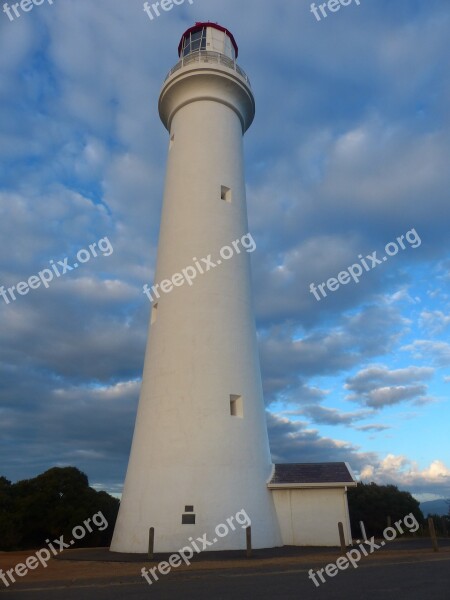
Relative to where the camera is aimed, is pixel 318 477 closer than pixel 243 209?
Yes

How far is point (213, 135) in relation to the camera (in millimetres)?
20234

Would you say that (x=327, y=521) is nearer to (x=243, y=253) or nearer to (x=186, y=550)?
(x=186, y=550)

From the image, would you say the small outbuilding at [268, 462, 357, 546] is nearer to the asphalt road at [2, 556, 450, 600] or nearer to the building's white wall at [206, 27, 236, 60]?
the asphalt road at [2, 556, 450, 600]

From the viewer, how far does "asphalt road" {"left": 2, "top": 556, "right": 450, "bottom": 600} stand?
823cm

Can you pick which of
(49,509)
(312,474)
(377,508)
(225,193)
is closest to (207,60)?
(225,193)

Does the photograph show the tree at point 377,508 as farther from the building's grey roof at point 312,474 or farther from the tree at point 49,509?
the building's grey roof at point 312,474

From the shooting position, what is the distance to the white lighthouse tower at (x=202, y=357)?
15.3 m

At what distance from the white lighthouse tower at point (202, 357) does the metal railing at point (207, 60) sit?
0.06m

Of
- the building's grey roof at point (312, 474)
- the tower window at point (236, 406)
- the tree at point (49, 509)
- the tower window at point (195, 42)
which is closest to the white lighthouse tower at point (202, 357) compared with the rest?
the tower window at point (236, 406)

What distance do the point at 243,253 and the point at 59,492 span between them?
17.5 m

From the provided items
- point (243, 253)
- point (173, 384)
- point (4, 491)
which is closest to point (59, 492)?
point (4, 491)

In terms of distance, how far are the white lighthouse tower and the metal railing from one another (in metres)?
0.06

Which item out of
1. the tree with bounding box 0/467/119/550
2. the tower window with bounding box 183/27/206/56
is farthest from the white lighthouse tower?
the tree with bounding box 0/467/119/550

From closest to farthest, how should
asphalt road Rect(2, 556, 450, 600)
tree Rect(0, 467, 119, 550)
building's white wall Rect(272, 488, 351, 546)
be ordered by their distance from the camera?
asphalt road Rect(2, 556, 450, 600)
building's white wall Rect(272, 488, 351, 546)
tree Rect(0, 467, 119, 550)
